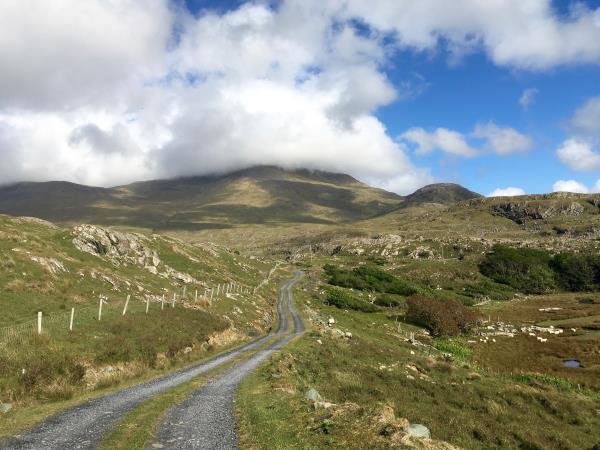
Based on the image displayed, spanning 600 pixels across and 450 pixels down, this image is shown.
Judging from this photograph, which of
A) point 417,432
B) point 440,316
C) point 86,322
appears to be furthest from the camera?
point 440,316

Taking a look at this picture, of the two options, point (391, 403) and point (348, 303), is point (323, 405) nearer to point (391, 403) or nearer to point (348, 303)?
point (391, 403)

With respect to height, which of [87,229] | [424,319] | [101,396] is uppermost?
[87,229]

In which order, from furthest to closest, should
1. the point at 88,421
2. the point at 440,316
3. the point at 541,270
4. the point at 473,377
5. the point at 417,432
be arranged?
the point at 541,270 → the point at 440,316 → the point at 473,377 → the point at 88,421 → the point at 417,432

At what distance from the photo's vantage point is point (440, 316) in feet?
272

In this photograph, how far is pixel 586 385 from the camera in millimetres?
45000

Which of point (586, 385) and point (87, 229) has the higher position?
point (87, 229)

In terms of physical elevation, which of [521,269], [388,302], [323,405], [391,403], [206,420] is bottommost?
[388,302]

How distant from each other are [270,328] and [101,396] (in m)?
40.5

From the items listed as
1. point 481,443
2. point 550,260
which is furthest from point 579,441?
point 550,260

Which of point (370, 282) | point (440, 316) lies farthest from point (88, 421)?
point (370, 282)

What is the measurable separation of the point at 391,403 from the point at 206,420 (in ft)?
37.3

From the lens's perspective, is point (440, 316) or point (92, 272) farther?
point (440, 316)

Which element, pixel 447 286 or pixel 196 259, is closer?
pixel 196 259

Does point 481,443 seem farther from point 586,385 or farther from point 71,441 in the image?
point 586,385
